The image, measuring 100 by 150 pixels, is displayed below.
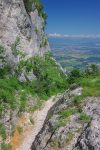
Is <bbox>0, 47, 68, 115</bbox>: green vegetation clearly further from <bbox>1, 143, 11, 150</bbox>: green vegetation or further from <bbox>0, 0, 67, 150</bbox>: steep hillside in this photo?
<bbox>1, 143, 11, 150</bbox>: green vegetation

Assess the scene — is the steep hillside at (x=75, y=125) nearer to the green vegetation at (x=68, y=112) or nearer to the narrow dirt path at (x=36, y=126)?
the green vegetation at (x=68, y=112)

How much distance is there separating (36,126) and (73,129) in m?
11.8

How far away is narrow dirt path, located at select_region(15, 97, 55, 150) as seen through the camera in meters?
38.6

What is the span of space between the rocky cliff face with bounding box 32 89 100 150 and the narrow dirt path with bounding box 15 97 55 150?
2142mm

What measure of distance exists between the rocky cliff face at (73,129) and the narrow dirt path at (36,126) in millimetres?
2142

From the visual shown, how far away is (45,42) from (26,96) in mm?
32753

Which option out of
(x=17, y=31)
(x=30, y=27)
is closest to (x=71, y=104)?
(x=17, y=31)

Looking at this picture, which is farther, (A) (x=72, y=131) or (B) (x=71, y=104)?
(B) (x=71, y=104)

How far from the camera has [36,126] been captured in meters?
44.4

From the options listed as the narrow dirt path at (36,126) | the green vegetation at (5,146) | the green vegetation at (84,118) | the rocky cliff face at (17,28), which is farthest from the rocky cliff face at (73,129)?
the rocky cliff face at (17,28)

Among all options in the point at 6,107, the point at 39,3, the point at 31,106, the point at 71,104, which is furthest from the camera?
the point at 39,3

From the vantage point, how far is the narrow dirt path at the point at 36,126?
38.6 metres

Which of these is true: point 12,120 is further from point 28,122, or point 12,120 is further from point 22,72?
point 22,72

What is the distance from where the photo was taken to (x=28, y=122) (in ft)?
148
